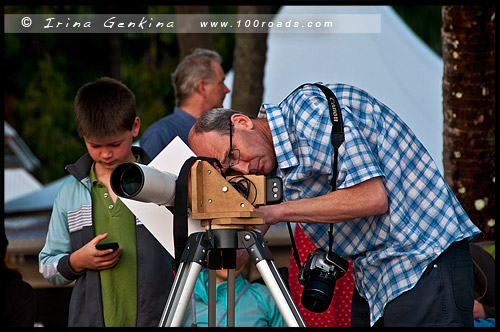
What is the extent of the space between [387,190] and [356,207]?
164 mm

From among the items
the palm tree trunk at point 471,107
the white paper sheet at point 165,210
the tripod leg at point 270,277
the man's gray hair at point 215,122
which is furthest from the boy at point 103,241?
the palm tree trunk at point 471,107

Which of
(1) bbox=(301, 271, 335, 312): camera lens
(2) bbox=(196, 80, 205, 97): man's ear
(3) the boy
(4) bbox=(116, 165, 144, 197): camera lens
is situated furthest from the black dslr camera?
(2) bbox=(196, 80, 205, 97): man's ear

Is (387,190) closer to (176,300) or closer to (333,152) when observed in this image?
(333,152)

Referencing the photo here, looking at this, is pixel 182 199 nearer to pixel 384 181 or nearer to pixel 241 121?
pixel 241 121

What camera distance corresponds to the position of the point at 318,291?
2.38m

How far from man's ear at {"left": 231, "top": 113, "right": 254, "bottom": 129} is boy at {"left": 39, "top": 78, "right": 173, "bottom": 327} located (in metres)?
0.81

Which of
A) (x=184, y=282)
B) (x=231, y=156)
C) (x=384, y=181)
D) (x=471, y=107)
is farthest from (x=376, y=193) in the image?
(x=471, y=107)

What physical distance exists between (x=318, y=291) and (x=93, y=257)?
1.00 meters

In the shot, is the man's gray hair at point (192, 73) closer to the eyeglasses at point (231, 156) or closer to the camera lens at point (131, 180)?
the eyeglasses at point (231, 156)

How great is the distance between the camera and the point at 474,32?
4363 mm

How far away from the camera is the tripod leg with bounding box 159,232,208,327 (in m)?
2.16

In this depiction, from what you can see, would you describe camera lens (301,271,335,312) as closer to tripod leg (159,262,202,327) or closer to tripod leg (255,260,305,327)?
tripod leg (255,260,305,327)

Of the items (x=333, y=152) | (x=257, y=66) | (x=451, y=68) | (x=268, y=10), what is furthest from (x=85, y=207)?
(x=268, y=10)

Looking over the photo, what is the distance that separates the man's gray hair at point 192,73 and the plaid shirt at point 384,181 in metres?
2.10
